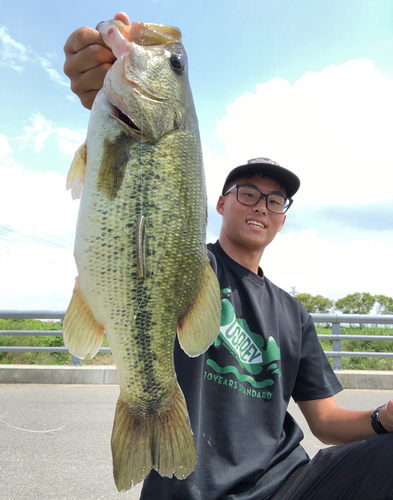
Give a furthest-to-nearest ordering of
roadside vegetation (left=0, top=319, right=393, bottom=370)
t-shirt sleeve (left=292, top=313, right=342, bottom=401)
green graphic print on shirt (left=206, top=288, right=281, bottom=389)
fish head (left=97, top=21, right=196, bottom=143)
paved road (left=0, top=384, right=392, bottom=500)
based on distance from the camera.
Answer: roadside vegetation (left=0, top=319, right=393, bottom=370) → paved road (left=0, top=384, right=392, bottom=500) → t-shirt sleeve (left=292, top=313, right=342, bottom=401) → green graphic print on shirt (left=206, top=288, right=281, bottom=389) → fish head (left=97, top=21, right=196, bottom=143)

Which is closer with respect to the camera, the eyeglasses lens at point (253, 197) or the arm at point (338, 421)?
the arm at point (338, 421)

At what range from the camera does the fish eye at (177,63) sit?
192 centimetres

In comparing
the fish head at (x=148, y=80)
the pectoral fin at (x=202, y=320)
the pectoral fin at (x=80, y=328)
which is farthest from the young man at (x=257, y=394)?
the pectoral fin at (x=80, y=328)

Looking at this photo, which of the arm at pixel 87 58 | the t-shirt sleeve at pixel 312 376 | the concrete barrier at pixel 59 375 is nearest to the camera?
the arm at pixel 87 58

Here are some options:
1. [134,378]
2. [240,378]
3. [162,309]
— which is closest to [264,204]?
[240,378]

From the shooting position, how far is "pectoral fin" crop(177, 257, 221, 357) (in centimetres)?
166

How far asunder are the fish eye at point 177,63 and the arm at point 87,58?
30 centimetres

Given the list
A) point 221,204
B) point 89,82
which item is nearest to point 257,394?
point 221,204

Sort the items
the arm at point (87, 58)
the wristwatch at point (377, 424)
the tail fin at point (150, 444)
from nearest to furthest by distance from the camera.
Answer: the tail fin at point (150, 444) < the arm at point (87, 58) < the wristwatch at point (377, 424)

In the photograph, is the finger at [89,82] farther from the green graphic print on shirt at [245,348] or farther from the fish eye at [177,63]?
the green graphic print on shirt at [245,348]

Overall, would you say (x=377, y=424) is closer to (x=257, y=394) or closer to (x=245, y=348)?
(x=257, y=394)

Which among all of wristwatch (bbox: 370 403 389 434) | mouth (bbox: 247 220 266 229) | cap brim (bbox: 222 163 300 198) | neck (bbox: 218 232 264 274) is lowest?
wristwatch (bbox: 370 403 389 434)

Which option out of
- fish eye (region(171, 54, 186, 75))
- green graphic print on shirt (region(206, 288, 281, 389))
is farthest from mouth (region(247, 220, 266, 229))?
fish eye (region(171, 54, 186, 75))

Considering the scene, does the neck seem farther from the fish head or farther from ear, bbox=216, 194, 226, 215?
the fish head
